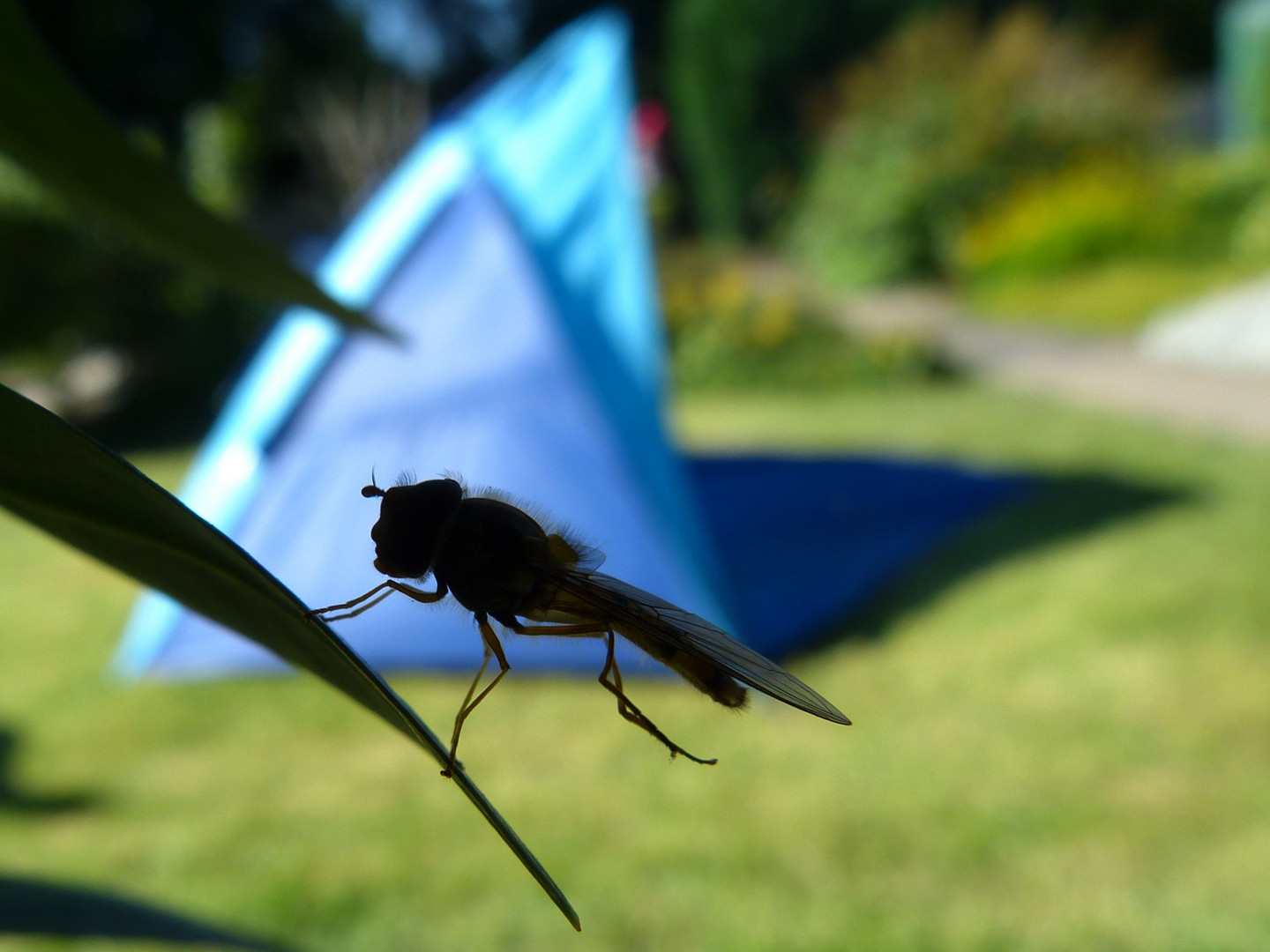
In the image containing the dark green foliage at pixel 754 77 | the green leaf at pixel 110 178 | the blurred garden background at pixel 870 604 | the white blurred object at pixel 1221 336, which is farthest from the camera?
the dark green foliage at pixel 754 77

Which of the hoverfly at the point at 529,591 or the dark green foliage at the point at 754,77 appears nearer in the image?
the hoverfly at the point at 529,591

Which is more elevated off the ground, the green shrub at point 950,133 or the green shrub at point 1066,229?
the green shrub at point 950,133

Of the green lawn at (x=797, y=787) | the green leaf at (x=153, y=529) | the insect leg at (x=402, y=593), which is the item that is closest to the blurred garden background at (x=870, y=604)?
the green lawn at (x=797, y=787)

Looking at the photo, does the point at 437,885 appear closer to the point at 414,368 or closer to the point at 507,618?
the point at 414,368

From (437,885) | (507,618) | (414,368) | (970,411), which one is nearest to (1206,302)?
(970,411)

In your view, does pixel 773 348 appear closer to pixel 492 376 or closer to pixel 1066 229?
pixel 1066 229

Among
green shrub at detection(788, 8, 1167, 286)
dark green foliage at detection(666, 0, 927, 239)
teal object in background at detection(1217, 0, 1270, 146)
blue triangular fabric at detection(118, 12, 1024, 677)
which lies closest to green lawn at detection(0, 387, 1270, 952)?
blue triangular fabric at detection(118, 12, 1024, 677)

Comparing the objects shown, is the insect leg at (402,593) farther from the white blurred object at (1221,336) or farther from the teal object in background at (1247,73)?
the teal object in background at (1247,73)
